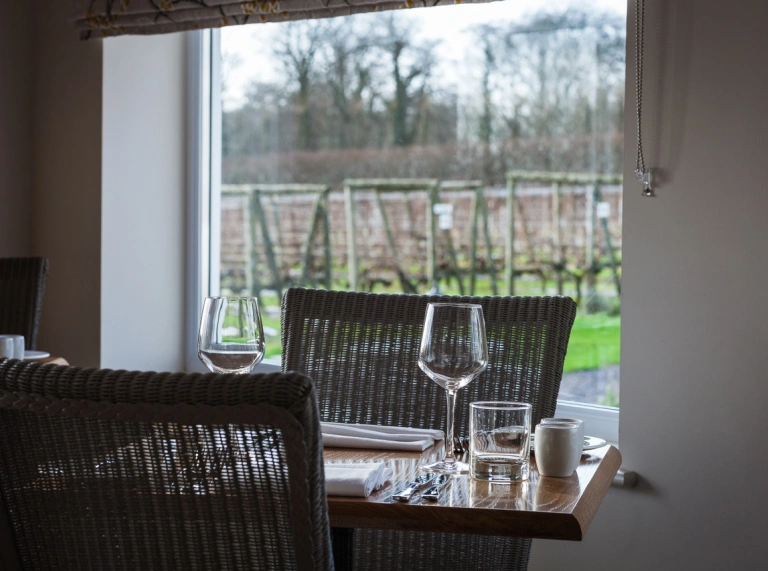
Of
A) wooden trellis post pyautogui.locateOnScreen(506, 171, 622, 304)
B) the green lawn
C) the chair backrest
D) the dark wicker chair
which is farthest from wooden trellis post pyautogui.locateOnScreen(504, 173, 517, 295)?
the dark wicker chair

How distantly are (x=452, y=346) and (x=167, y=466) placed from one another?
579mm

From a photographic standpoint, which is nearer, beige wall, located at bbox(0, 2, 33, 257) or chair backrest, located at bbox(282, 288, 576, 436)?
chair backrest, located at bbox(282, 288, 576, 436)

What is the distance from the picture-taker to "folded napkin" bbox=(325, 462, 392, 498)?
1.12 metres

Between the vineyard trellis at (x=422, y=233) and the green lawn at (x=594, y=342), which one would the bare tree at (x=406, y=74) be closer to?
the vineyard trellis at (x=422, y=233)

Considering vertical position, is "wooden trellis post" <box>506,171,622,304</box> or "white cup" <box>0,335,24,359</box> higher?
"wooden trellis post" <box>506,171,622,304</box>

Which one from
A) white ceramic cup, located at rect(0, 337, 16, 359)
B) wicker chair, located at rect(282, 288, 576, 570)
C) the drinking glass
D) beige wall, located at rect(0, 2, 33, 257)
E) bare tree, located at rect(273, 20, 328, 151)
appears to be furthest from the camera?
beige wall, located at rect(0, 2, 33, 257)

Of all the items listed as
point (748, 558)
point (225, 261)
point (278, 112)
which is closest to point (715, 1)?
point (748, 558)

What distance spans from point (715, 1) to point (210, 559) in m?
1.62

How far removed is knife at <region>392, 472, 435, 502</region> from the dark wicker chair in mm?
1865

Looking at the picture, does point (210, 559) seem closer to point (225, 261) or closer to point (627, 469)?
point (627, 469)

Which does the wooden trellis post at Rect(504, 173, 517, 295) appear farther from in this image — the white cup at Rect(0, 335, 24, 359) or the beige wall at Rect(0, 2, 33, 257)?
the beige wall at Rect(0, 2, 33, 257)

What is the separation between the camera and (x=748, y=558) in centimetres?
186

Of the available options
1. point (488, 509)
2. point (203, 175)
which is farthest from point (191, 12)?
point (488, 509)

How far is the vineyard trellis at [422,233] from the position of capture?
236cm
